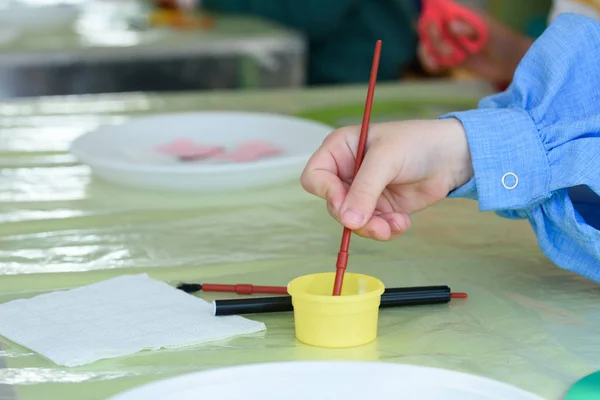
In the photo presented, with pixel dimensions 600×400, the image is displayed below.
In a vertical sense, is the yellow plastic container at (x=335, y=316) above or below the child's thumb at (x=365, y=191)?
below

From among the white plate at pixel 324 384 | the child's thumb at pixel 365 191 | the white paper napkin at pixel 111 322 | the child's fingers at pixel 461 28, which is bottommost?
the white paper napkin at pixel 111 322

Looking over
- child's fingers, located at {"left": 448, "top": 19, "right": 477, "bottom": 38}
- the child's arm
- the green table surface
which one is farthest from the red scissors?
the child's arm

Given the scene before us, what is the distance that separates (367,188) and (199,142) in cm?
61

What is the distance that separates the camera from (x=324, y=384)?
1.79 feet

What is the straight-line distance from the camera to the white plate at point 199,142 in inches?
39.6

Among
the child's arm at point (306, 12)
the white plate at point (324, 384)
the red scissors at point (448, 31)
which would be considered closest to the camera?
the white plate at point (324, 384)

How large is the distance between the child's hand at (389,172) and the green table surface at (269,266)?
2.7 inches

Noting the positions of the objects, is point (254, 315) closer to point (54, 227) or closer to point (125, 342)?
point (125, 342)

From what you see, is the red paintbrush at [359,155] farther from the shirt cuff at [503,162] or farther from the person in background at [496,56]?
the person in background at [496,56]

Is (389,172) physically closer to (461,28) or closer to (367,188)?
(367,188)

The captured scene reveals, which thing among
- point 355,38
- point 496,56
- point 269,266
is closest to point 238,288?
point 269,266

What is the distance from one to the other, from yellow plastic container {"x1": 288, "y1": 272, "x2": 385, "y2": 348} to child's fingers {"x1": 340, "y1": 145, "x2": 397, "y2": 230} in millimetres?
48

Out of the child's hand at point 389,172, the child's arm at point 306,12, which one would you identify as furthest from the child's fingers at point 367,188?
the child's arm at point 306,12

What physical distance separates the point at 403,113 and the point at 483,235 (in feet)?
1.71
